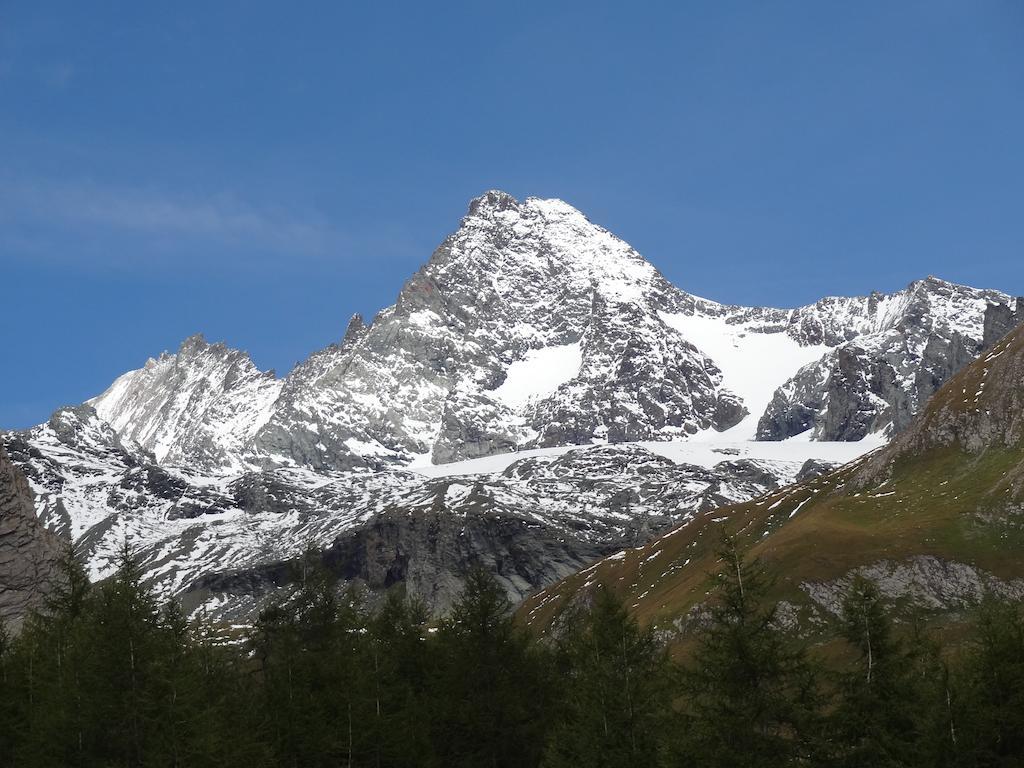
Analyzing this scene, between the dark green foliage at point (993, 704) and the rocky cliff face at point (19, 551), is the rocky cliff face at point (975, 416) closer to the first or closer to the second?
the dark green foliage at point (993, 704)

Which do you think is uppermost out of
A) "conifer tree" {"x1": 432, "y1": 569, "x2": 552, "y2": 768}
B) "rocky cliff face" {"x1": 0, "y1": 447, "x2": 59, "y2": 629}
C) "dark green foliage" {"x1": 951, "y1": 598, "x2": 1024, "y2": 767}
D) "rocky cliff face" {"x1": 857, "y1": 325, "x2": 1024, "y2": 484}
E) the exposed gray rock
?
"rocky cliff face" {"x1": 857, "y1": 325, "x2": 1024, "y2": 484}

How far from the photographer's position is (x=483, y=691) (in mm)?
75250

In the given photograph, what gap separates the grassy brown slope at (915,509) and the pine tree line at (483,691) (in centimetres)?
5378

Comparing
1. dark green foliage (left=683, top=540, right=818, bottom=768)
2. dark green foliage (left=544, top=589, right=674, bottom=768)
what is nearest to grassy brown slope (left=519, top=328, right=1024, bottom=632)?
dark green foliage (left=544, top=589, right=674, bottom=768)

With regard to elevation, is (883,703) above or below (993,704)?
above

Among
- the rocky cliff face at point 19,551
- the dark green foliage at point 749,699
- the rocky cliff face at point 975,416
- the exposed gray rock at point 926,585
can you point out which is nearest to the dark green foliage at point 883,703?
the dark green foliage at point 749,699

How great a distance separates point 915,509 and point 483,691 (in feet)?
295

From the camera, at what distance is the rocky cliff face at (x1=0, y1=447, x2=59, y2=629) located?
14562 centimetres

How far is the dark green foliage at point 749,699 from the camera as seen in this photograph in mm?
52062

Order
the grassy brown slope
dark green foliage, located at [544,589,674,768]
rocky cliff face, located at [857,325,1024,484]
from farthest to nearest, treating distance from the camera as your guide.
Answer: rocky cliff face, located at [857,325,1024,484]
the grassy brown slope
dark green foliage, located at [544,589,674,768]

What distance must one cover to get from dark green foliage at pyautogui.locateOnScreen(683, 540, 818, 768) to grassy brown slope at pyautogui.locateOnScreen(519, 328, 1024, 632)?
73.3m

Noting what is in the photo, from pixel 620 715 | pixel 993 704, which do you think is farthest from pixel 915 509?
pixel 620 715

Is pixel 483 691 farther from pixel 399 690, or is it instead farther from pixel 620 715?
pixel 620 715

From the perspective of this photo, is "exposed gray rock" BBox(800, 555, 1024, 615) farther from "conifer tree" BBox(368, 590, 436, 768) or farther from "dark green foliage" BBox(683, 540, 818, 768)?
"dark green foliage" BBox(683, 540, 818, 768)
